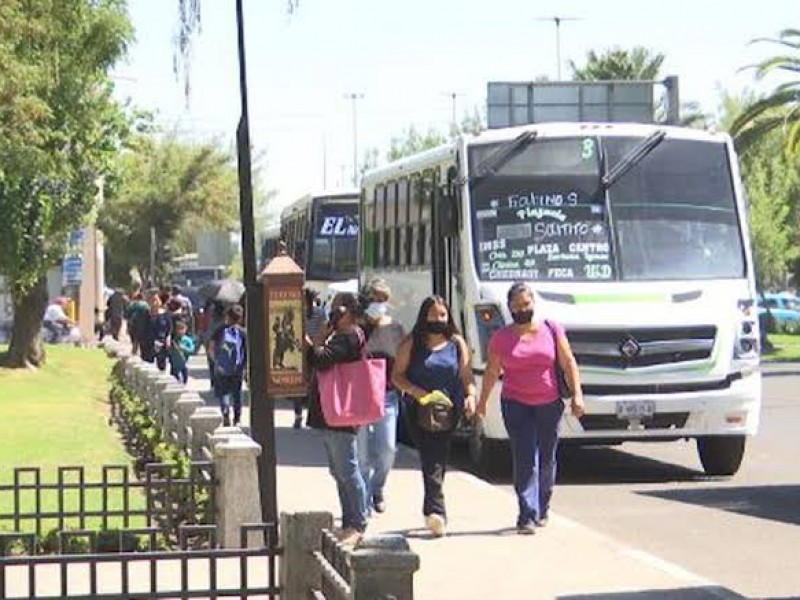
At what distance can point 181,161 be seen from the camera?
73812mm

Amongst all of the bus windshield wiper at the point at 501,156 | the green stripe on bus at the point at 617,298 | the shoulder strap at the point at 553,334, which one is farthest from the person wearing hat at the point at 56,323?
the shoulder strap at the point at 553,334

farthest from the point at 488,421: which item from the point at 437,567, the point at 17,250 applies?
the point at 17,250

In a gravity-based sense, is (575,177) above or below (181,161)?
below

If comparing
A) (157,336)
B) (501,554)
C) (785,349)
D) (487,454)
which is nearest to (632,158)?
(487,454)

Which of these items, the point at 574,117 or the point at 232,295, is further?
the point at 574,117

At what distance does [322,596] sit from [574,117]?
21.1 m

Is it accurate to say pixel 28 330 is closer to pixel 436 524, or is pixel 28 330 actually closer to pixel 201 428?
pixel 201 428

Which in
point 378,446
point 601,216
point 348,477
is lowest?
point 348,477

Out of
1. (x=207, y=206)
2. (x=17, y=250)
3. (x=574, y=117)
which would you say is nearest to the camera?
(x=574, y=117)

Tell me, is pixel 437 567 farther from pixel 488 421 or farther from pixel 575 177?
pixel 575 177

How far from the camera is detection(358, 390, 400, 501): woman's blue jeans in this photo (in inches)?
485

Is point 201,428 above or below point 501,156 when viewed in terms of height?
below

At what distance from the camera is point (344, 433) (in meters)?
11.5

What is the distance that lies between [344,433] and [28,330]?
20.8 meters
